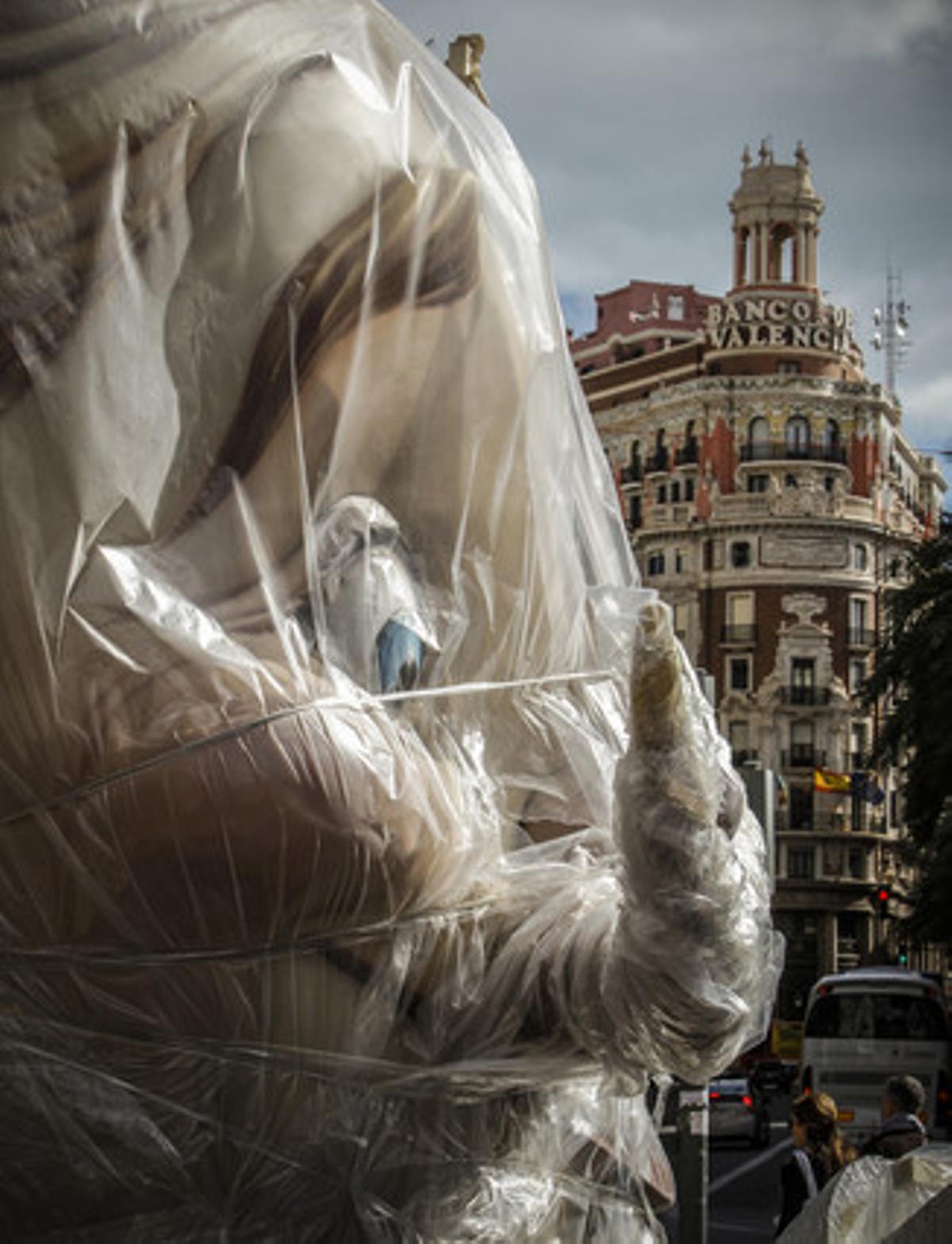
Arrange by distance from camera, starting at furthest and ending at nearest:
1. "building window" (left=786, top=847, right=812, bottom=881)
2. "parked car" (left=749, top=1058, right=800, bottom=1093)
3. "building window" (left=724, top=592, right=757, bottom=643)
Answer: "building window" (left=724, top=592, right=757, bottom=643) < "building window" (left=786, top=847, right=812, bottom=881) < "parked car" (left=749, top=1058, right=800, bottom=1093)

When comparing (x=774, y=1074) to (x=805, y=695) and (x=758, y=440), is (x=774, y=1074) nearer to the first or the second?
(x=805, y=695)

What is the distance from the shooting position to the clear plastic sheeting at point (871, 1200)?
2346 millimetres

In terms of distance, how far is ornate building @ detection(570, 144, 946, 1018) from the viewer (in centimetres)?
5547

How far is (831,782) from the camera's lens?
2111 inches

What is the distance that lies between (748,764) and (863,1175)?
456cm

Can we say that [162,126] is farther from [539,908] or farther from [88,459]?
[539,908]

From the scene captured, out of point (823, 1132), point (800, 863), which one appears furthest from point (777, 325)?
point (823, 1132)

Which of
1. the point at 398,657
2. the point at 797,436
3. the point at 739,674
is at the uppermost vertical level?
the point at 797,436

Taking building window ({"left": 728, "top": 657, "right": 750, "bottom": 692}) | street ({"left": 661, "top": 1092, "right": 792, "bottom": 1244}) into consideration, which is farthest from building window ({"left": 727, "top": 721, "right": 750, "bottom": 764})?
street ({"left": 661, "top": 1092, "right": 792, "bottom": 1244})

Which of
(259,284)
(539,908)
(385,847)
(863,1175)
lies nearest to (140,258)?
(259,284)

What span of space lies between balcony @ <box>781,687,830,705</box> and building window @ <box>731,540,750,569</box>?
4.02m

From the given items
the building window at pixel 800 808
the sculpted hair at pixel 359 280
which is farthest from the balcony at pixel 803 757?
Answer: the sculpted hair at pixel 359 280

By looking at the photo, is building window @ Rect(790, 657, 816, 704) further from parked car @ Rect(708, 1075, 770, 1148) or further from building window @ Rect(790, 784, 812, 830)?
parked car @ Rect(708, 1075, 770, 1148)

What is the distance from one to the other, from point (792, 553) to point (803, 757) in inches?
246
